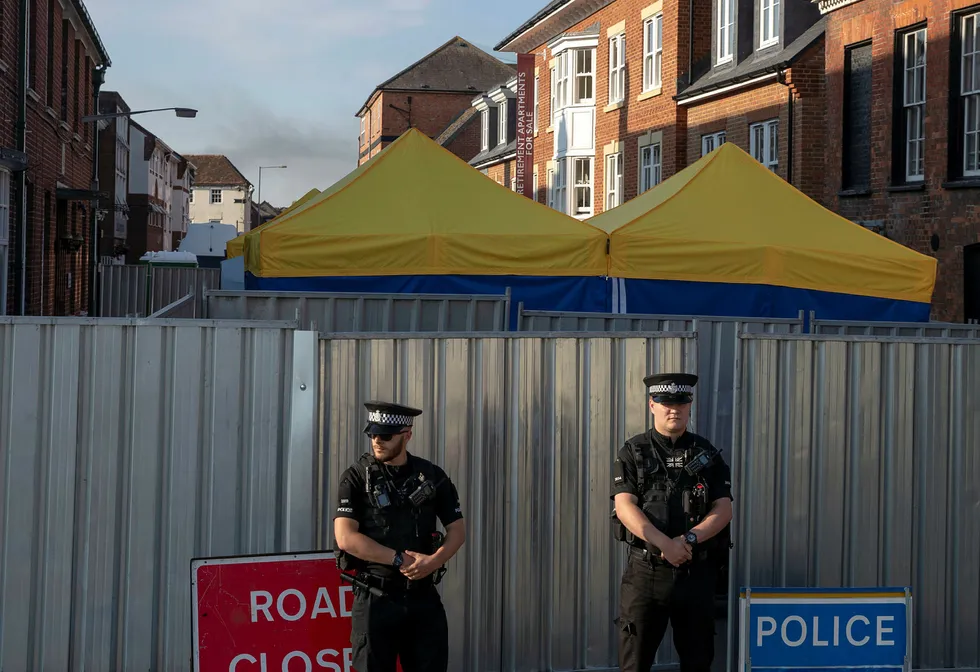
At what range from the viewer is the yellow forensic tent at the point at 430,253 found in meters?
12.1

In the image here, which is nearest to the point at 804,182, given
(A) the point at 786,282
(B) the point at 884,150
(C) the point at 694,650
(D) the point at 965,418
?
(B) the point at 884,150

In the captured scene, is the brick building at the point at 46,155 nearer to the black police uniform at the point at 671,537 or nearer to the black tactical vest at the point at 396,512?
the black tactical vest at the point at 396,512

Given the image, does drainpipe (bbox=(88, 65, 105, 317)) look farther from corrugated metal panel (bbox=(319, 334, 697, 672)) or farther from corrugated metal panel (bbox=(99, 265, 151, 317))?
corrugated metal panel (bbox=(319, 334, 697, 672))

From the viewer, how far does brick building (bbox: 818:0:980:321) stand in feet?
59.6

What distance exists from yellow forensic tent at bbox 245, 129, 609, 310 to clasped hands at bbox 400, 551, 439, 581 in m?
7.04

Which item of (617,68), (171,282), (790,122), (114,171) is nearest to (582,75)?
(617,68)

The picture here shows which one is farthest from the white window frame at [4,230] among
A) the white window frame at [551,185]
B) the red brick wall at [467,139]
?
the red brick wall at [467,139]

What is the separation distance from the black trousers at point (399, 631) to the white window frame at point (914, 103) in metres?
16.0

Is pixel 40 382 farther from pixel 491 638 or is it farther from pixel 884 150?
pixel 884 150

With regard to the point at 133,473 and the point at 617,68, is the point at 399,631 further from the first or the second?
the point at 617,68

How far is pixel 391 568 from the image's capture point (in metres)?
5.36

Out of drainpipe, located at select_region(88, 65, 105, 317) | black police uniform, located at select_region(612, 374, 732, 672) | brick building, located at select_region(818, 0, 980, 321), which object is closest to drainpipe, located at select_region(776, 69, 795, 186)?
brick building, located at select_region(818, 0, 980, 321)

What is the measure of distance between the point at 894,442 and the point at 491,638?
2.45 metres

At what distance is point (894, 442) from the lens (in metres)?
6.64
